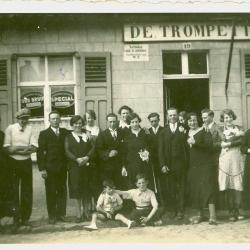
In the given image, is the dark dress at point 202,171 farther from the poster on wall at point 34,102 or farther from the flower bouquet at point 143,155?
the poster on wall at point 34,102

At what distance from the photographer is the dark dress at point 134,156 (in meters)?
5.49

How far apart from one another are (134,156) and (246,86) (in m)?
2.12

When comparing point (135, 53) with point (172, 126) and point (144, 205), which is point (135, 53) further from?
point (144, 205)

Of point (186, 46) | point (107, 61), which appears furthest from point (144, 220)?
point (186, 46)

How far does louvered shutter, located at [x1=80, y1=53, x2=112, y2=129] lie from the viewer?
665cm

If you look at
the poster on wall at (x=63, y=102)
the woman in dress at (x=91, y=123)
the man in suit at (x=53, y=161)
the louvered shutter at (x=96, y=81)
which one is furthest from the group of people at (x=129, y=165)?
the poster on wall at (x=63, y=102)

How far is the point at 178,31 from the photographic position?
21.7 feet

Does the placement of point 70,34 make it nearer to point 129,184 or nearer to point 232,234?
point 129,184

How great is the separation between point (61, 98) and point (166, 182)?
75.5 inches

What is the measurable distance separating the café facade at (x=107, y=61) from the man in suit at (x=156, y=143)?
94cm

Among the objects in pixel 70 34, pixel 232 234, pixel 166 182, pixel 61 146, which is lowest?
pixel 232 234

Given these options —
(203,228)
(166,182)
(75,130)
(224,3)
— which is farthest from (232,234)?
(224,3)

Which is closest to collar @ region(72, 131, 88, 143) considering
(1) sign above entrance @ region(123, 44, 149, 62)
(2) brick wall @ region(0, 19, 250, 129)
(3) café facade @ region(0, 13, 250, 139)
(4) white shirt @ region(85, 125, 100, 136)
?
(4) white shirt @ region(85, 125, 100, 136)

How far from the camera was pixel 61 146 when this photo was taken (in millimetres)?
5453
